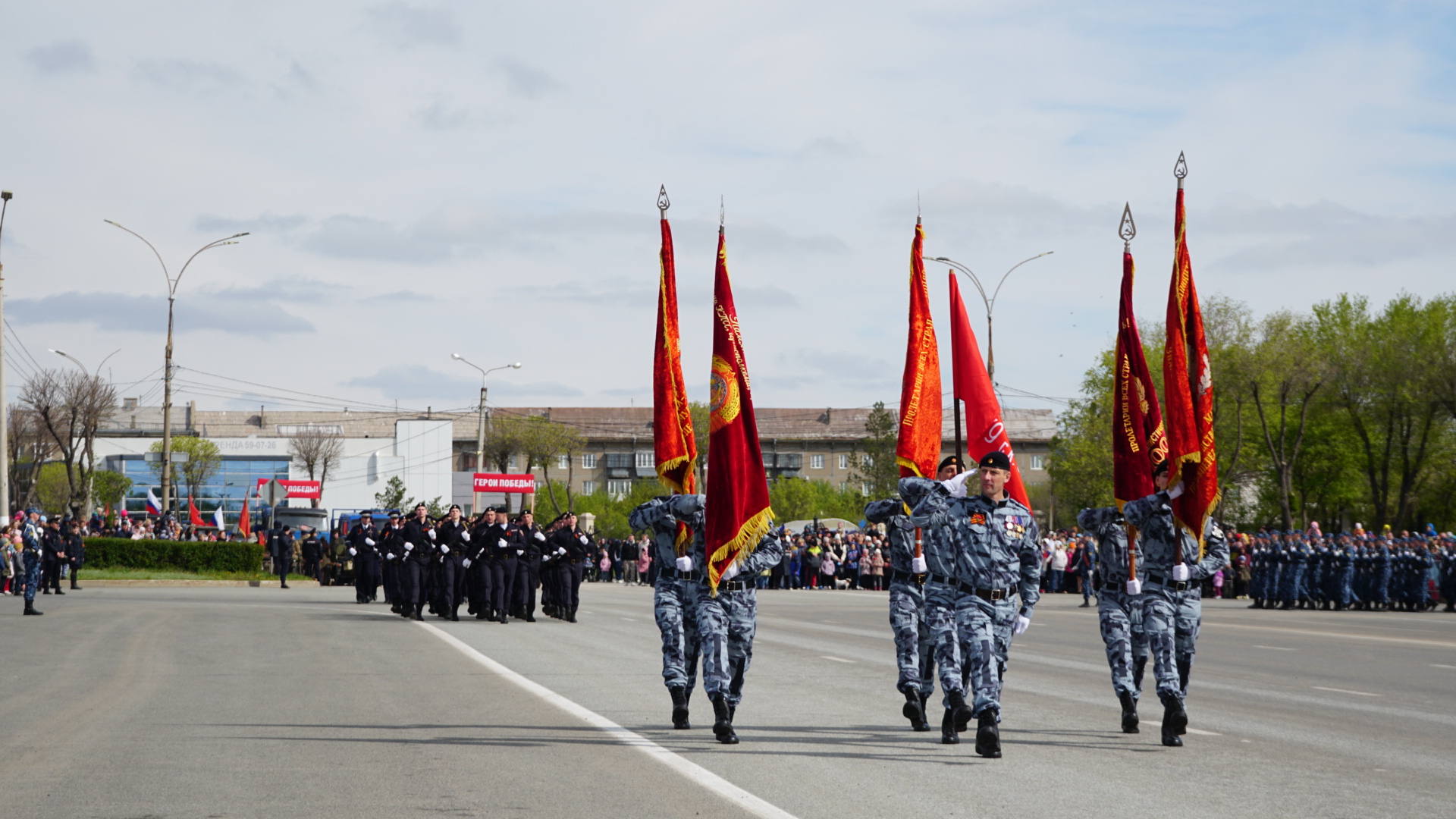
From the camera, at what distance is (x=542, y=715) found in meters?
11.2

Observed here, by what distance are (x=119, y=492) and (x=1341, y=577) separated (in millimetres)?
87899

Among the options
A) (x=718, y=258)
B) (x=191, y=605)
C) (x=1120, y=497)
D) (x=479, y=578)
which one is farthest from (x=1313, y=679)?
(x=191, y=605)

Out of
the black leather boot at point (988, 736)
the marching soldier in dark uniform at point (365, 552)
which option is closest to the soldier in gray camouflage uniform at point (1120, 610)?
the black leather boot at point (988, 736)

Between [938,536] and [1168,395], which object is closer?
[938,536]

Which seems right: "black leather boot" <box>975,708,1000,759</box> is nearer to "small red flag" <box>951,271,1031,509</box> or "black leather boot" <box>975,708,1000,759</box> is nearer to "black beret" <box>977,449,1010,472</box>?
"black beret" <box>977,449,1010,472</box>

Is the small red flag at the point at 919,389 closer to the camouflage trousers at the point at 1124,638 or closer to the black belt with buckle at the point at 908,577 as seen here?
the black belt with buckle at the point at 908,577

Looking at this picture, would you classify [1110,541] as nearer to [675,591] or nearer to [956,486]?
[956,486]

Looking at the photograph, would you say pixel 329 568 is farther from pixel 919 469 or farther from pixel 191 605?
pixel 919 469

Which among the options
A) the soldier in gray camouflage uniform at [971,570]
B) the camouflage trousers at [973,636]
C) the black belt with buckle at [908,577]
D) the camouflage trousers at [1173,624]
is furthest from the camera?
the black belt with buckle at [908,577]

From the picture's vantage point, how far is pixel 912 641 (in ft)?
36.0

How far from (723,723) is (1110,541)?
3.23 m

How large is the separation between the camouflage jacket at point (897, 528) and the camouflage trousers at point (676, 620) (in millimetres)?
1620

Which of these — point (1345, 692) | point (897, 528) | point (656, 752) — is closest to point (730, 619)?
point (656, 752)

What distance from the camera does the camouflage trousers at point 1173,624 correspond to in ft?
32.9
